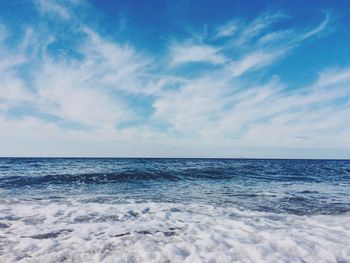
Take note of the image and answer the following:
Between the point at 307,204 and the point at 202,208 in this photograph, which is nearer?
the point at 202,208

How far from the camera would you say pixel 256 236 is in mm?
6406

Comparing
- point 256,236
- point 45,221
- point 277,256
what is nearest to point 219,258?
point 277,256

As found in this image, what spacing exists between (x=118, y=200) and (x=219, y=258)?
7.19 meters

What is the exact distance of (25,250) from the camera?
522cm

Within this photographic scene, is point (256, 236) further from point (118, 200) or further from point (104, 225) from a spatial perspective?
point (118, 200)

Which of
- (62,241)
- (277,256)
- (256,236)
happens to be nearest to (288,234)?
(256,236)

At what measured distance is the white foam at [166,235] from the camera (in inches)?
199

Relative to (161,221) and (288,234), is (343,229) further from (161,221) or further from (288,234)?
(161,221)

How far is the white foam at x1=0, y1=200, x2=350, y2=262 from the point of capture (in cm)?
507

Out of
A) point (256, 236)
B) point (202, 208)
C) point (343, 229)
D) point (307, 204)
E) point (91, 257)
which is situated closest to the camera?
point (91, 257)

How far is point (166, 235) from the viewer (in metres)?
6.43

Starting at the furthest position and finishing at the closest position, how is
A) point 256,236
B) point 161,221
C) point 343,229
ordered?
point 161,221
point 343,229
point 256,236

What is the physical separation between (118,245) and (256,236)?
3324 millimetres

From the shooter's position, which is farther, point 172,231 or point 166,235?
point 172,231
